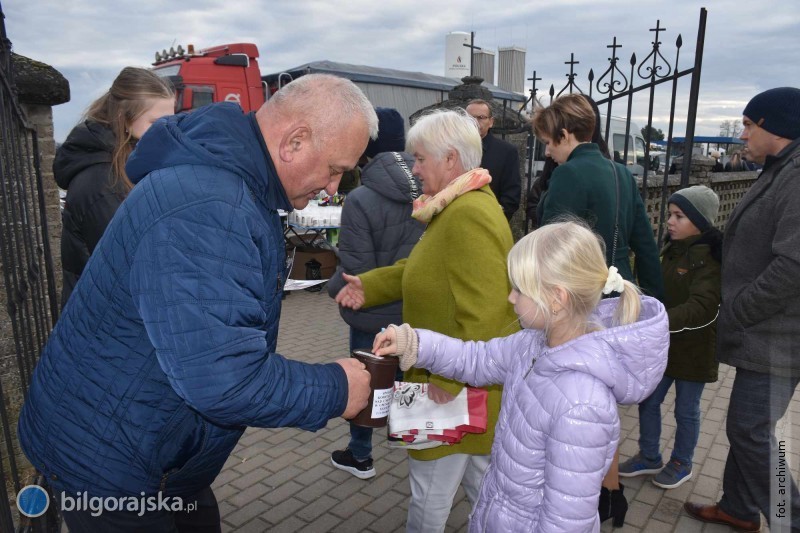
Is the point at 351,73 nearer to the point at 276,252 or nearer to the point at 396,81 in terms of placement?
the point at 396,81

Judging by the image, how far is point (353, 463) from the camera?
3699mm

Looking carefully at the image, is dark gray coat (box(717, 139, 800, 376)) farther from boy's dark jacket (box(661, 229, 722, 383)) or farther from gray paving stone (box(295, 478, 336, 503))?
gray paving stone (box(295, 478, 336, 503))

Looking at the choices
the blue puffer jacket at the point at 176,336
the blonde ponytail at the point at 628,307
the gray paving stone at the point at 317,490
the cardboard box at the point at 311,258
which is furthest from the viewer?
the cardboard box at the point at 311,258

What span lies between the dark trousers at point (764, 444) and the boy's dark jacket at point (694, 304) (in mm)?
468

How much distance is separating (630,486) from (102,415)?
10.2 ft

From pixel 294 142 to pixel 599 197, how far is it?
2.07 metres

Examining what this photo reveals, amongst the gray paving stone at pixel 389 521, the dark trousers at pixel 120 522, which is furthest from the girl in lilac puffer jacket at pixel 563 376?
the gray paving stone at pixel 389 521

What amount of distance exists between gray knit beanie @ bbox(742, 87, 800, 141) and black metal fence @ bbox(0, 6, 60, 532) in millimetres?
3139

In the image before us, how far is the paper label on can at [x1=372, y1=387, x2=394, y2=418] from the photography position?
5.90ft

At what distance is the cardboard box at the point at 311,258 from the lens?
319 inches

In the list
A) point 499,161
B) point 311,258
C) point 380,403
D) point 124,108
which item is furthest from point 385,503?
point 311,258

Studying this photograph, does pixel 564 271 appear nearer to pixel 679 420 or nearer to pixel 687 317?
pixel 687 317

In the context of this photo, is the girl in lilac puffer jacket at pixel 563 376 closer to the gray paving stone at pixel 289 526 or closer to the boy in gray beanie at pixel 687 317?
the gray paving stone at pixel 289 526

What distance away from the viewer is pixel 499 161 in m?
5.67
